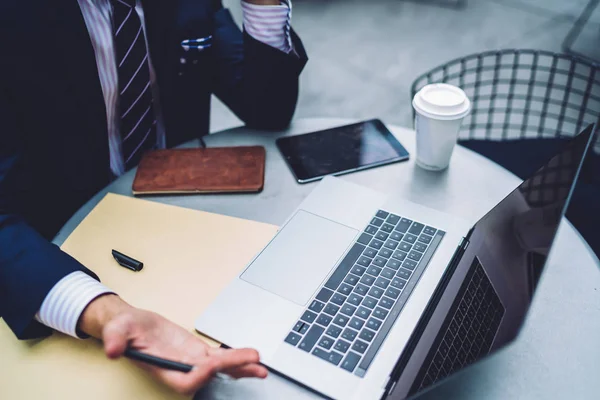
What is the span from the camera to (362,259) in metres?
0.79

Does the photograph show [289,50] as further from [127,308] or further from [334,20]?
[334,20]

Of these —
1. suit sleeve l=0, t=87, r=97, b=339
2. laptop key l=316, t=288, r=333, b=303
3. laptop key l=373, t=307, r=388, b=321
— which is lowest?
laptop key l=373, t=307, r=388, b=321

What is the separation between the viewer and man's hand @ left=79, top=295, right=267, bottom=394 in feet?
1.99

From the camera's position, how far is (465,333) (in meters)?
0.68

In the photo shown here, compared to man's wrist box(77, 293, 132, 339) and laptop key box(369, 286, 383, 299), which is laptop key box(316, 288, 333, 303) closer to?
laptop key box(369, 286, 383, 299)

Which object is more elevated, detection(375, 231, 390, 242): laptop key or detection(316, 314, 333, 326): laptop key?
detection(316, 314, 333, 326): laptop key

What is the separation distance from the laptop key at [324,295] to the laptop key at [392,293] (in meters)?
0.08

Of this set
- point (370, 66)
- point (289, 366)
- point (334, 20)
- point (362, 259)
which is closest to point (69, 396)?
point (289, 366)

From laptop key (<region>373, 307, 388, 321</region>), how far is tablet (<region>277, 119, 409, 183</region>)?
1.05ft

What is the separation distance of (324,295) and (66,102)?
59cm

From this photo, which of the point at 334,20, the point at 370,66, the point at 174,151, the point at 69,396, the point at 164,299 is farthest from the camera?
the point at 334,20

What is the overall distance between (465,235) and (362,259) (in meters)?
0.17

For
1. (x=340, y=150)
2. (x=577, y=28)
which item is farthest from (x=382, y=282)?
(x=577, y=28)

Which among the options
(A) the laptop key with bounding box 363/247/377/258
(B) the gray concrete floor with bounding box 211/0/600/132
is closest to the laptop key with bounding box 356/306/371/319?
(A) the laptop key with bounding box 363/247/377/258
